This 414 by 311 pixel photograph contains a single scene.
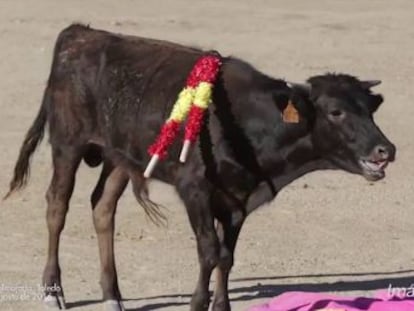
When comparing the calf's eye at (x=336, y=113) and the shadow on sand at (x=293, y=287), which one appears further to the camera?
the shadow on sand at (x=293, y=287)

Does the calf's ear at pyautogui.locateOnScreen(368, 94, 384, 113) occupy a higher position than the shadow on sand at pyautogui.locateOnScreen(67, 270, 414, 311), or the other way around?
the calf's ear at pyautogui.locateOnScreen(368, 94, 384, 113)

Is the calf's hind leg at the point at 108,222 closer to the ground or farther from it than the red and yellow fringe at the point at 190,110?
closer to the ground

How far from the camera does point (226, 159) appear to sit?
7.90 m

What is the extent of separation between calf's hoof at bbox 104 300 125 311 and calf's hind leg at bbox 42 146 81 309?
0.27 meters

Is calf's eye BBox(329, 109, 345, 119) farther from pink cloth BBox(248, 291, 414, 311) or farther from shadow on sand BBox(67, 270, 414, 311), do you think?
shadow on sand BBox(67, 270, 414, 311)

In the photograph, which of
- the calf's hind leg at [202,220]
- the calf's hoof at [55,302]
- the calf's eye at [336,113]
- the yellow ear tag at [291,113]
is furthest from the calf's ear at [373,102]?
the calf's hoof at [55,302]

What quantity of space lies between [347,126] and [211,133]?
0.71 m

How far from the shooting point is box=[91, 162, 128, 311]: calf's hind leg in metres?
8.54

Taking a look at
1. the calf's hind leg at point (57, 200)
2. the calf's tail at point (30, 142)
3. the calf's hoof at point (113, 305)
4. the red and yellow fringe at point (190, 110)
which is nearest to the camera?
the red and yellow fringe at point (190, 110)

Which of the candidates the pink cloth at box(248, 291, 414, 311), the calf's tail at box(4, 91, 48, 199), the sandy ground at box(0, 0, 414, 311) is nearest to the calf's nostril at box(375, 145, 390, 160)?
the pink cloth at box(248, 291, 414, 311)

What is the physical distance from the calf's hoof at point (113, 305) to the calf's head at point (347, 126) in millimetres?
1462

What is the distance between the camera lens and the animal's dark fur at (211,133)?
7871 mm

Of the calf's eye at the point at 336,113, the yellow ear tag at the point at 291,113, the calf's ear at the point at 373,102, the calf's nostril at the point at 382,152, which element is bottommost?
the calf's nostril at the point at 382,152

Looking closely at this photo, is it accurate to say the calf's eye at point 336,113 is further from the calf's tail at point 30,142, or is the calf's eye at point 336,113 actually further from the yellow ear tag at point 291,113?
the calf's tail at point 30,142
